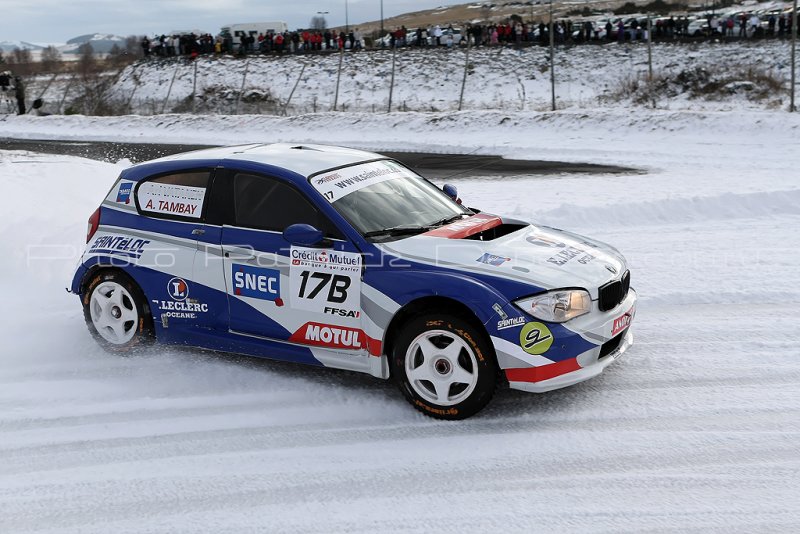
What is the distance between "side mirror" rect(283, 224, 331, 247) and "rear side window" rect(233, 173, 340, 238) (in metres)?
0.14

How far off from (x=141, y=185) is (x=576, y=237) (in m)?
3.49

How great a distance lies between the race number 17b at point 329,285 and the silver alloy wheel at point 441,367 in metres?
0.62

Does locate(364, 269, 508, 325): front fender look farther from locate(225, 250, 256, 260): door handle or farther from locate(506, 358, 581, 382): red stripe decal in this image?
locate(225, 250, 256, 260): door handle

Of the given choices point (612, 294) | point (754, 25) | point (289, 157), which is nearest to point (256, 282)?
point (289, 157)

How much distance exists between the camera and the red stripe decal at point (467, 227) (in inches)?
220

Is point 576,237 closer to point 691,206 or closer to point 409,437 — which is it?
point 409,437

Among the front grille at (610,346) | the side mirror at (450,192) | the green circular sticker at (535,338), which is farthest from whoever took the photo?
the side mirror at (450,192)

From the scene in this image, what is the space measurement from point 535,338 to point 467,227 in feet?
4.05

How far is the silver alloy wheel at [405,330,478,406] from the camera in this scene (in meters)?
5.00

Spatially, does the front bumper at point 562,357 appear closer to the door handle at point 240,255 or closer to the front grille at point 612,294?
the front grille at point 612,294

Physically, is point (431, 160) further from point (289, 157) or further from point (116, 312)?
point (116, 312)

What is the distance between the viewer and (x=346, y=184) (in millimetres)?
5828

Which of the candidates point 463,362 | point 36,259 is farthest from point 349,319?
point 36,259

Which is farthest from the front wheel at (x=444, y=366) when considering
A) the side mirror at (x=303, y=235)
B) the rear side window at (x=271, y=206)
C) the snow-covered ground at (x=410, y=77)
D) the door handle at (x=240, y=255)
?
the snow-covered ground at (x=410, y=77)
